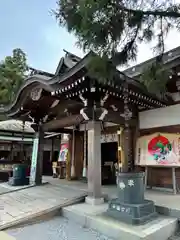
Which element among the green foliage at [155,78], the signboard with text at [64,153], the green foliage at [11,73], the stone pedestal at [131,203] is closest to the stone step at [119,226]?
the stone pedestal at [131,203]

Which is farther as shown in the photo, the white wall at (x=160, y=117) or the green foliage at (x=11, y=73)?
the green foliage at (x=11, y=73)

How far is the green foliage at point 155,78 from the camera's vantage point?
3.11m

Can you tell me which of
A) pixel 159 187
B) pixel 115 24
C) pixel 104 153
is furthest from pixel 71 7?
pixel 104 153

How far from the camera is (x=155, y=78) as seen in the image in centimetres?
315

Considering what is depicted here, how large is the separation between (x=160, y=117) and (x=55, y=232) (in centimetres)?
405

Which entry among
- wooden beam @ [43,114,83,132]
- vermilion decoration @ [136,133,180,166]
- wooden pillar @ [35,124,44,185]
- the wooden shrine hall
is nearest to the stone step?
the wooden shrine hall

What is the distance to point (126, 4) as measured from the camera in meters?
3.04

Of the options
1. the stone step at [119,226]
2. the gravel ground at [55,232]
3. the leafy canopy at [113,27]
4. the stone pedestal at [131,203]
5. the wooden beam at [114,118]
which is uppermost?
the leafy canopy at [113,27]

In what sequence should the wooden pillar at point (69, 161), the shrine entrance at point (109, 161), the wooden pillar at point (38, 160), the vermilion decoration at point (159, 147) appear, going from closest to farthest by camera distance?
the vermilion decoration at point (159, 147) < the wooden pillar at point (38, 160) < the shrine entrance at point (109, 161) < the wooden pillar at point (69, 161)

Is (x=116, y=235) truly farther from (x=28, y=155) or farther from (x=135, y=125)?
(x=28, y=155)

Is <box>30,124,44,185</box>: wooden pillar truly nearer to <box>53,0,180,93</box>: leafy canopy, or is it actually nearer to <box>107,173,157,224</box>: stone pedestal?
<box>107,173,157,224</box>: stone pedestal

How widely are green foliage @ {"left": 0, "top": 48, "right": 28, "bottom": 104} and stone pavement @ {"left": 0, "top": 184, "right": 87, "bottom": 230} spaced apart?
8939mm

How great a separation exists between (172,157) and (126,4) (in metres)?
4.06

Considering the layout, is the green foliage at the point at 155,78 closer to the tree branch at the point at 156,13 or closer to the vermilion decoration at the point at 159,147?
the tree branch at the point at 156,13
